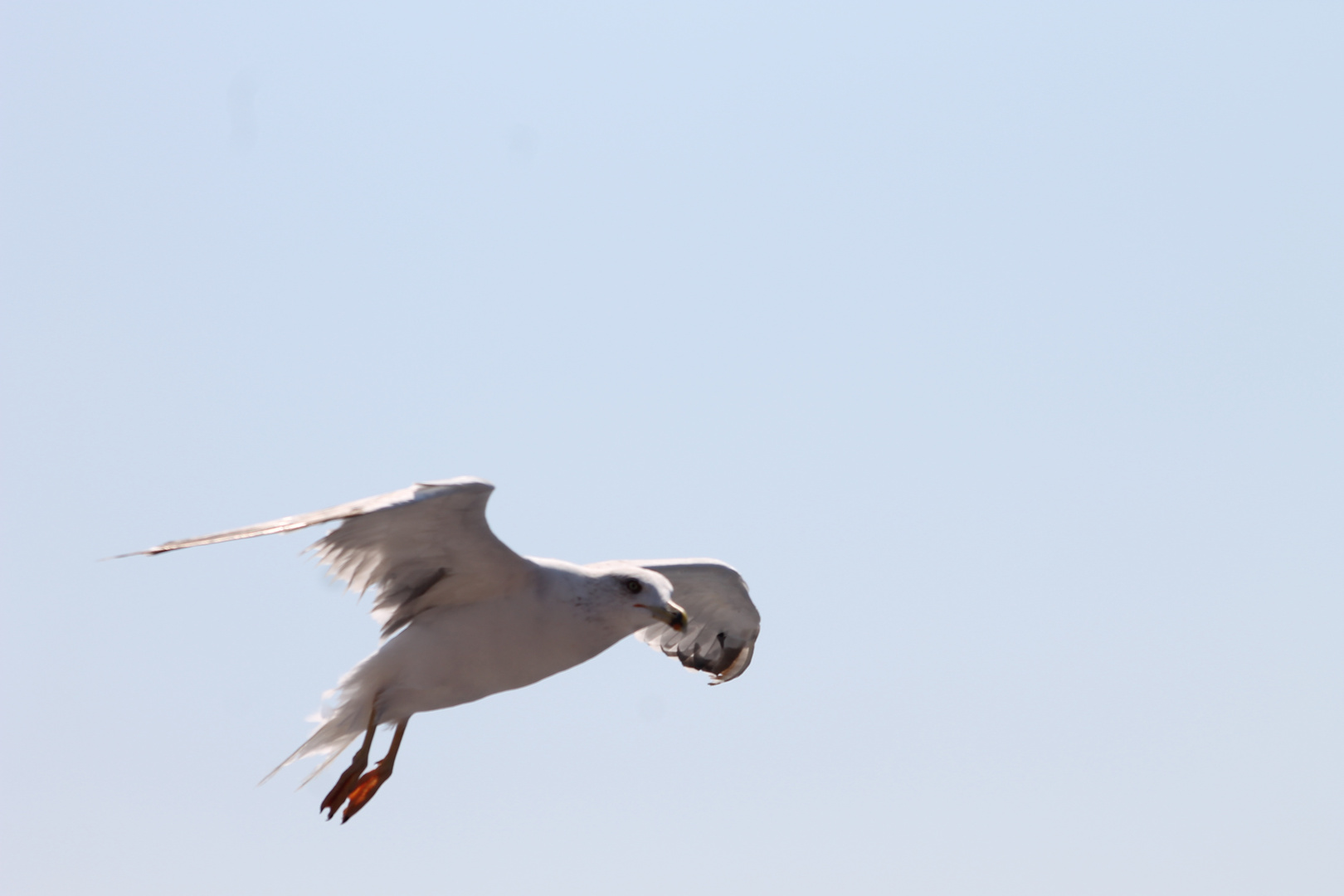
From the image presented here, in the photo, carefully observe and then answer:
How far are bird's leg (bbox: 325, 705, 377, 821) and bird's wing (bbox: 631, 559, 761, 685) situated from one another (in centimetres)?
407

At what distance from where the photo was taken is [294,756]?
10641 millimetres

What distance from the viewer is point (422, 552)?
980 centimetres

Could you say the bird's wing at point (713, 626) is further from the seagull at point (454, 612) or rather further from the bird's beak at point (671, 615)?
the bird's beak at point (671, 615)

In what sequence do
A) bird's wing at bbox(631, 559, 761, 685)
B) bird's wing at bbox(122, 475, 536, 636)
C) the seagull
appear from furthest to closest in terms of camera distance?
bird's wing at bbox(631, 559, 761, 685) → the seagull → bird's wing at bbox(122, 475, 536, 636)

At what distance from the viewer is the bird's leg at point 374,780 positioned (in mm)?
9922

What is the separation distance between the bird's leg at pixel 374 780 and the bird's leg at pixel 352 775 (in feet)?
0.19

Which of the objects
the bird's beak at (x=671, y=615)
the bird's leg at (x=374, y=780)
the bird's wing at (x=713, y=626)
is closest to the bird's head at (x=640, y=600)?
the bird's beak at (x=671, y=615)

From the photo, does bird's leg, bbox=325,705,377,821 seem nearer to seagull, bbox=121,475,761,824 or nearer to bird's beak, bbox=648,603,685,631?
seagull, bbox=121,475,761,824

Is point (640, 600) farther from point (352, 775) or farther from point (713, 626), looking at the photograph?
point (713, 626)

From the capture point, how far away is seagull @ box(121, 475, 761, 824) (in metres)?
9.52

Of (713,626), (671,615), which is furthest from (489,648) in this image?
Answer: (713,626)

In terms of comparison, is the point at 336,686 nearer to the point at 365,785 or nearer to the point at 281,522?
the point at 365,785

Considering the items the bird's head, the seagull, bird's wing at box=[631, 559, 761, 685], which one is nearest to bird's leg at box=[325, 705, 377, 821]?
the seagull

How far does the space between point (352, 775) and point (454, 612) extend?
1515 millimetres
